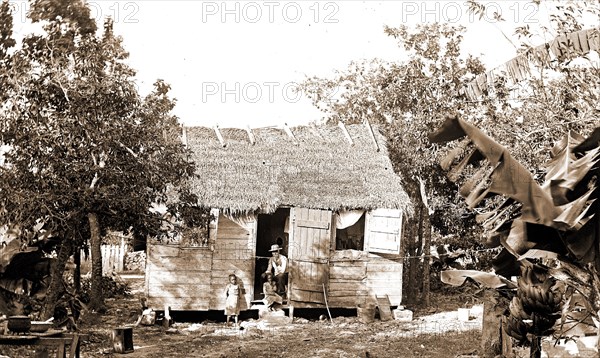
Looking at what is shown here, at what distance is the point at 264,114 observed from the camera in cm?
4159

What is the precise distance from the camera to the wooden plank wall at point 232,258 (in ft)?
48.0

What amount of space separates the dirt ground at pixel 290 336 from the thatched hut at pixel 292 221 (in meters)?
0.62

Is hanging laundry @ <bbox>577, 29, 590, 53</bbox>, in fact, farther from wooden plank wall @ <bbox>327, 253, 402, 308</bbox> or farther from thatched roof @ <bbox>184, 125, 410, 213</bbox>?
wooden plank wall @ <bbox>327, 253, 402, 308</bbox>

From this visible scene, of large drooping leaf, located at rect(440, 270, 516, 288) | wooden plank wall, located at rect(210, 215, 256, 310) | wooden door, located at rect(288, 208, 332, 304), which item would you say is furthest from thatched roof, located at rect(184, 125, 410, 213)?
large drooping leaf, located at rect(440, 270, 516, 288)

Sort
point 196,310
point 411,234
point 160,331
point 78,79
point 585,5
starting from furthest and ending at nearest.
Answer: point 411,234, point 196,310, point 160,331, point 78,79, point 585,5

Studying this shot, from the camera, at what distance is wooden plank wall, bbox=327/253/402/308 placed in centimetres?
1537

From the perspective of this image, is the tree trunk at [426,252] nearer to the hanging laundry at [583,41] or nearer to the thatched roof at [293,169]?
the thatched roof at [293,169]

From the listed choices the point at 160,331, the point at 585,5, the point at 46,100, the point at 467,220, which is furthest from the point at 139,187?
the point at 467,220

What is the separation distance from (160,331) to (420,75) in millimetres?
9127

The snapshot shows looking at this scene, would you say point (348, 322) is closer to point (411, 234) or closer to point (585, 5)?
point (411, 234)

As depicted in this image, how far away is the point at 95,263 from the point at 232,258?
10.6 ft

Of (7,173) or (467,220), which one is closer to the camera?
(7,173)

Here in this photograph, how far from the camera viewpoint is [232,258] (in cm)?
1478

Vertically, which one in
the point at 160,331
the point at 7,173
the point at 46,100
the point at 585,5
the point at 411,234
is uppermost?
the point at 585,5
